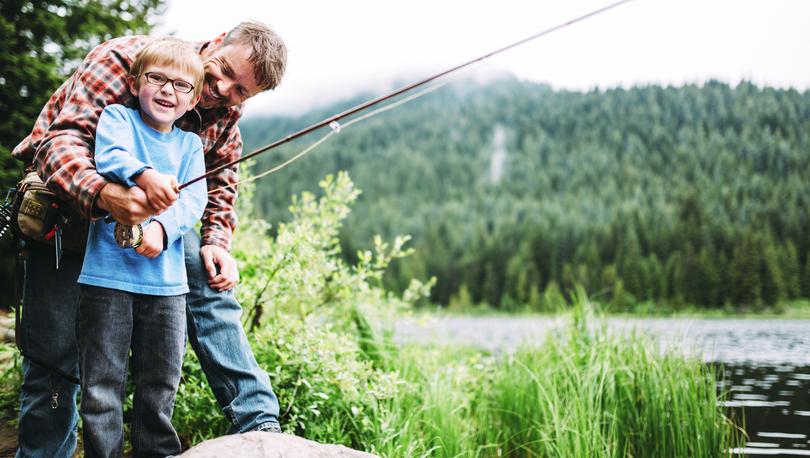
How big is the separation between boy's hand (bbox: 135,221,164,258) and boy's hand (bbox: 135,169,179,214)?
0.11 meters

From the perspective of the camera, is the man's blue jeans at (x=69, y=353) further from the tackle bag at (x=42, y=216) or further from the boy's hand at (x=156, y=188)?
the boy's hand at (x=156, y=188)

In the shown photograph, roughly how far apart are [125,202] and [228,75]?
0.61 m

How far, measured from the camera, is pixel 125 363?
195 centimetres

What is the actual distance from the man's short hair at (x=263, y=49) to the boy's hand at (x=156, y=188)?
1.76ft

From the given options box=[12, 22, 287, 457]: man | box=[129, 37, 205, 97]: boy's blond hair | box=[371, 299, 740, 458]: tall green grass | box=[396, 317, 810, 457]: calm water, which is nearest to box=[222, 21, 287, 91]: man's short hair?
box=[12, 22, 287, 457]: man

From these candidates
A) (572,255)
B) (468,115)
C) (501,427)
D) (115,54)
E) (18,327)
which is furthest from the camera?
(468,115)

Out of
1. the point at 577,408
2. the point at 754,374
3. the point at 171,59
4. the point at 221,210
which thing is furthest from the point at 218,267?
the point at 754,374

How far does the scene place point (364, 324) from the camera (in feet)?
16.0

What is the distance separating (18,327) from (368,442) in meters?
1.80

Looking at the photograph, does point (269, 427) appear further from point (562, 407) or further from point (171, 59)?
point (562, 407)

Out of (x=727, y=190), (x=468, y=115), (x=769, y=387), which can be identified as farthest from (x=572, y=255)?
(x=468, y=115)

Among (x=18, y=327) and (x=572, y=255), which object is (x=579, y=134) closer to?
(x=572, y=255)

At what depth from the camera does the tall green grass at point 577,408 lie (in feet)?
12.1

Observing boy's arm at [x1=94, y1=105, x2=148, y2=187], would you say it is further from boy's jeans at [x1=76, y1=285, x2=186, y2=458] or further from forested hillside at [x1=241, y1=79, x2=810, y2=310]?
forested hillside at [x1=241, y1=79, x2=810, y2=310]
